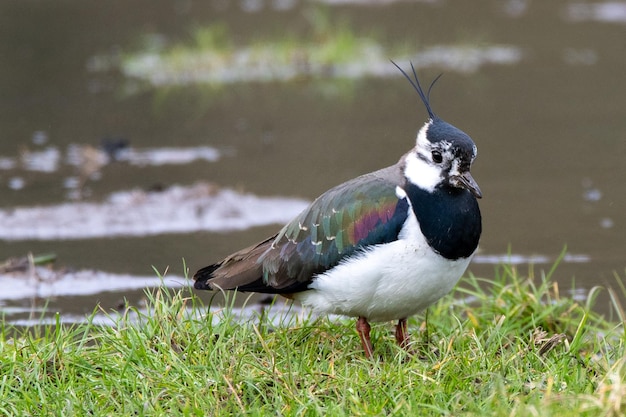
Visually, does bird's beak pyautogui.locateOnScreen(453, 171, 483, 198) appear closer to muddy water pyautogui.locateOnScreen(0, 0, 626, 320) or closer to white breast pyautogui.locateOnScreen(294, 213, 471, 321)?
white breast pyautogui.locateOnScreen(294, 213, 471, 321)

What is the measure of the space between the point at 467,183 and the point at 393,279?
53 cm

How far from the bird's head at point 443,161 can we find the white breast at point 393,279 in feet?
0.74

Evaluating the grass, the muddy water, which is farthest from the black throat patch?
the muddy water

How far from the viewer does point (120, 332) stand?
4.89 m

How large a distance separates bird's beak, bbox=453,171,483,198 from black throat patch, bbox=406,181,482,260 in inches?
2.4

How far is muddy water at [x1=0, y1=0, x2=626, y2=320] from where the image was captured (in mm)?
7645

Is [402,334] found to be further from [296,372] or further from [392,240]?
[296,372]

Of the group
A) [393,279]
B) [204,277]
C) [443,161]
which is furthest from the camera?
[204,277]

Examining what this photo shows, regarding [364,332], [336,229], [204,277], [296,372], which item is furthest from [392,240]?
[204,277]

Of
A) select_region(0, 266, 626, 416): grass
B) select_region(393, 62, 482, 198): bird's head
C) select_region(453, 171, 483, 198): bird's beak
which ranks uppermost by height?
select_region(393, 62, 482, 198): bird's head

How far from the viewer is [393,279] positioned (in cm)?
480

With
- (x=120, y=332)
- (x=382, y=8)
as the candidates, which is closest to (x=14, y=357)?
(x=120, y=332)

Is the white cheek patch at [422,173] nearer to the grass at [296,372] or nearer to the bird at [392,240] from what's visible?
the bird at [392,240]

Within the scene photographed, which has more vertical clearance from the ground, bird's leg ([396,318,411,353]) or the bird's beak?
the bird's beak
